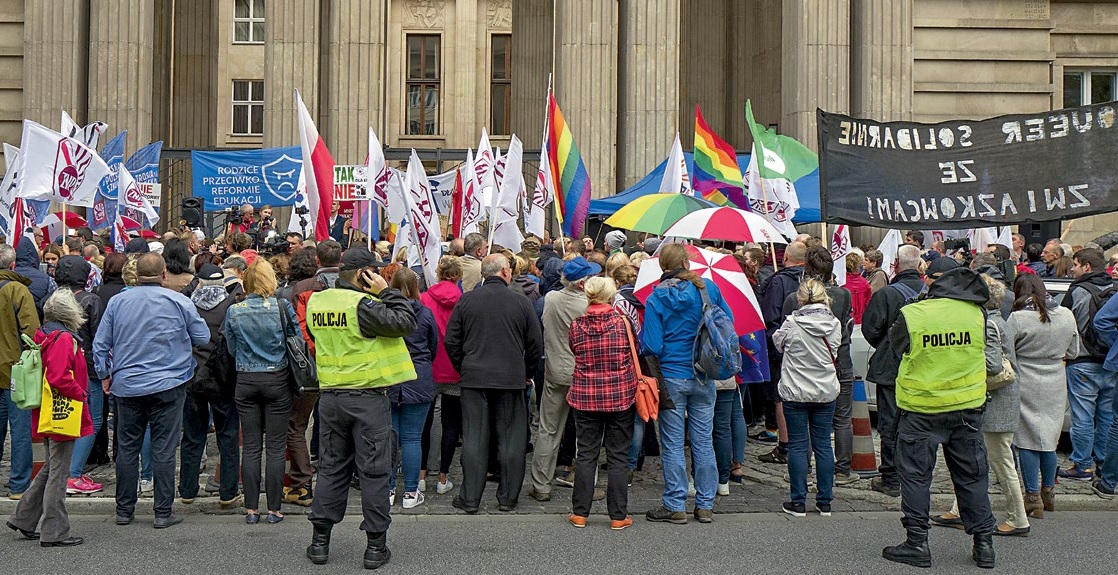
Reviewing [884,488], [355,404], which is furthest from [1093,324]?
[355,404]

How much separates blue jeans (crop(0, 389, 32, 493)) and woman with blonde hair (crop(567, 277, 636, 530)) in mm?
4558

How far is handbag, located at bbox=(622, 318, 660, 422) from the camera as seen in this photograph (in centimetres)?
924

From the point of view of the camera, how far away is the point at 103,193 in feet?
56.4

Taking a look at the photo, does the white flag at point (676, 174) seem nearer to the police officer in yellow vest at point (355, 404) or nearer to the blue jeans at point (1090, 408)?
the blue jeans at point (1090, 408)

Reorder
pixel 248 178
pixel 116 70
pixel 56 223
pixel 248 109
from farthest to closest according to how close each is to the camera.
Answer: pixel 248 109, pixel 116 70, pixel 248 178, pixel 56 223

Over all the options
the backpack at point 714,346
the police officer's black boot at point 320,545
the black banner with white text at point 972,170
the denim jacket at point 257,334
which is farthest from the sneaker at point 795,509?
the denim jacket at point 257,334

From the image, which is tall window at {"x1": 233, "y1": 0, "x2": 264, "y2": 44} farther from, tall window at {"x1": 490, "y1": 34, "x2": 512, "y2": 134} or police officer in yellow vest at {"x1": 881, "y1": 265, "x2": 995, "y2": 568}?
police officer in yellow vest at {"x1": 881, "y1": 265, "x2": 995, "y2": 568}

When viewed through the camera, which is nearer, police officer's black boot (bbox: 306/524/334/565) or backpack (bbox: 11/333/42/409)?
police officer's black boot (bbox: 306/524/334/565)

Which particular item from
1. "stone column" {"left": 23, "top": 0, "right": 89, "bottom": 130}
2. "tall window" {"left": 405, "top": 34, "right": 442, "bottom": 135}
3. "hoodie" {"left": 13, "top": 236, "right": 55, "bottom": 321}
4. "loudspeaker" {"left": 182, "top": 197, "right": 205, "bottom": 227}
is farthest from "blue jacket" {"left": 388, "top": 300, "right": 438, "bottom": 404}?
"tall window" {"left": 405, "top": 34, "right": 442, "bottom": 135}

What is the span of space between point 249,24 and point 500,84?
858 cm

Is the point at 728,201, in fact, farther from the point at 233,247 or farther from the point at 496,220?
the point at 233,247

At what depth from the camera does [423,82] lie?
3950 cm

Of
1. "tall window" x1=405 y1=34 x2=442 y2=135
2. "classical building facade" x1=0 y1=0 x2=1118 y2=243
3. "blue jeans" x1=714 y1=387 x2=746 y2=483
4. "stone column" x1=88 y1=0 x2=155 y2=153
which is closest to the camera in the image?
"blue jeans" x1=714 y1=387 x2=746 y2=483

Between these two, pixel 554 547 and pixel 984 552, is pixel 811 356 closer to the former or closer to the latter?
pixel 984 552
